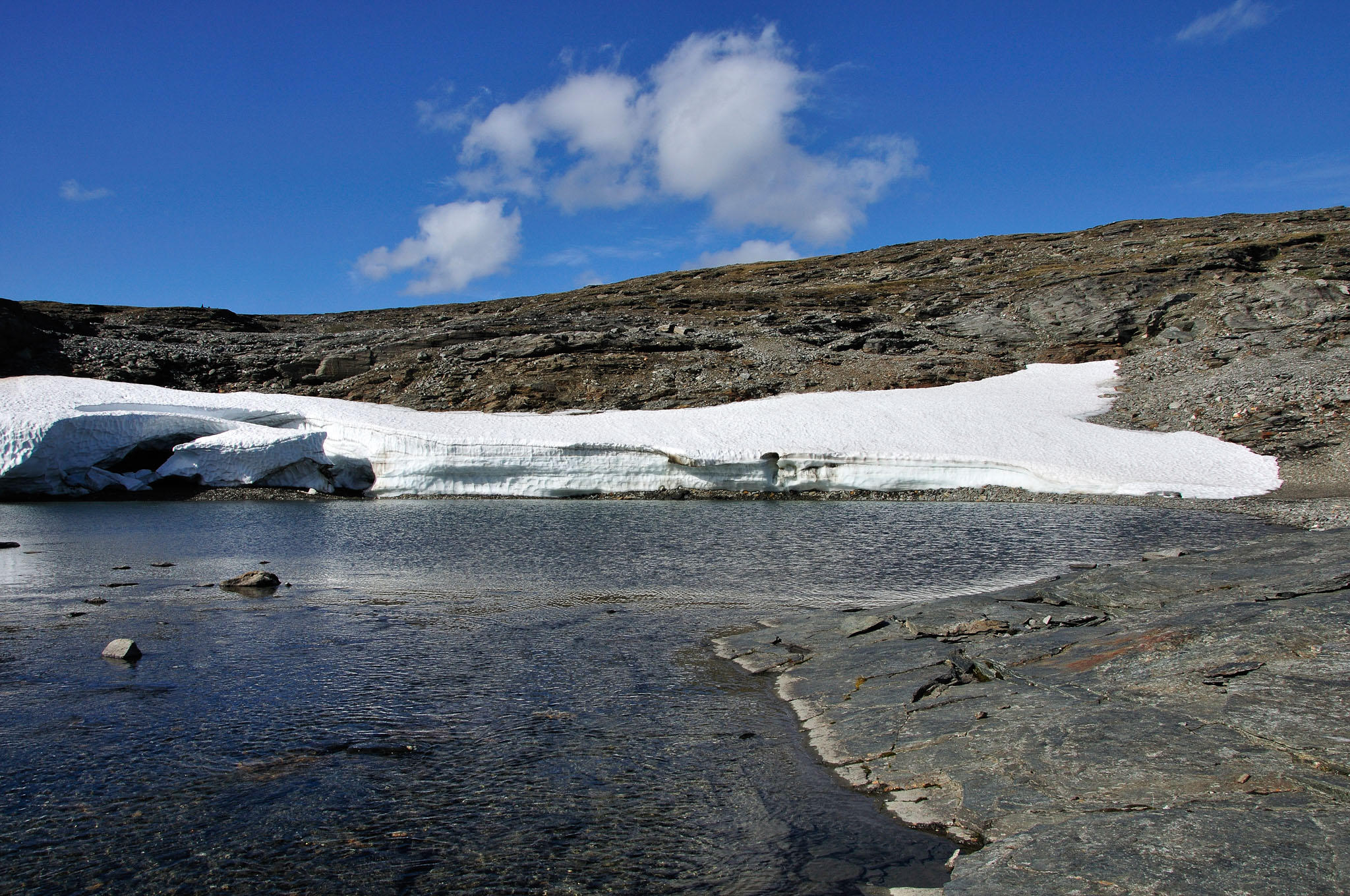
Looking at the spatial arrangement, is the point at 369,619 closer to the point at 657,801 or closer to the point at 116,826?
the point at 116,826

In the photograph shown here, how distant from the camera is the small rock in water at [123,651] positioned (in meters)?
6.43

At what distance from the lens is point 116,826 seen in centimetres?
378

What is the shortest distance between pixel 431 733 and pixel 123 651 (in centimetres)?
329

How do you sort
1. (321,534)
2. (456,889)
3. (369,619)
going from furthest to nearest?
(321,534) → (369,619) → (456,889)

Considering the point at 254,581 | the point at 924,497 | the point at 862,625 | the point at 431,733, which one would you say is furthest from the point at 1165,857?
the point at 924,497

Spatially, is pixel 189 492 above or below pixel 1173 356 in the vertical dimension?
below

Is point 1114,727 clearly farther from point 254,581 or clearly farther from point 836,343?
point 836,343

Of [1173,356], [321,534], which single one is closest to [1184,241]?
[1173,356]

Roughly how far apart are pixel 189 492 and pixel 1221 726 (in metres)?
24.7

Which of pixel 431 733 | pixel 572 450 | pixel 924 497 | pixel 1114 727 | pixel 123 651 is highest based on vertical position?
pixel 572 450

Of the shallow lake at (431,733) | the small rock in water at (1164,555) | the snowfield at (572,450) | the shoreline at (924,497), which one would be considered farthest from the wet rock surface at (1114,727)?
the snowfield at (572,450)

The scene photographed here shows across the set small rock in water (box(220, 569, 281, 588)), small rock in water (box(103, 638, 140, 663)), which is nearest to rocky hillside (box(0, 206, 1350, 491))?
small rock in water (box(220, 569, 281, 588))

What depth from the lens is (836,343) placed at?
3322 centimetres

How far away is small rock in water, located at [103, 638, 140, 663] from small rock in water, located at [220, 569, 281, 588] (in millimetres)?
3001
